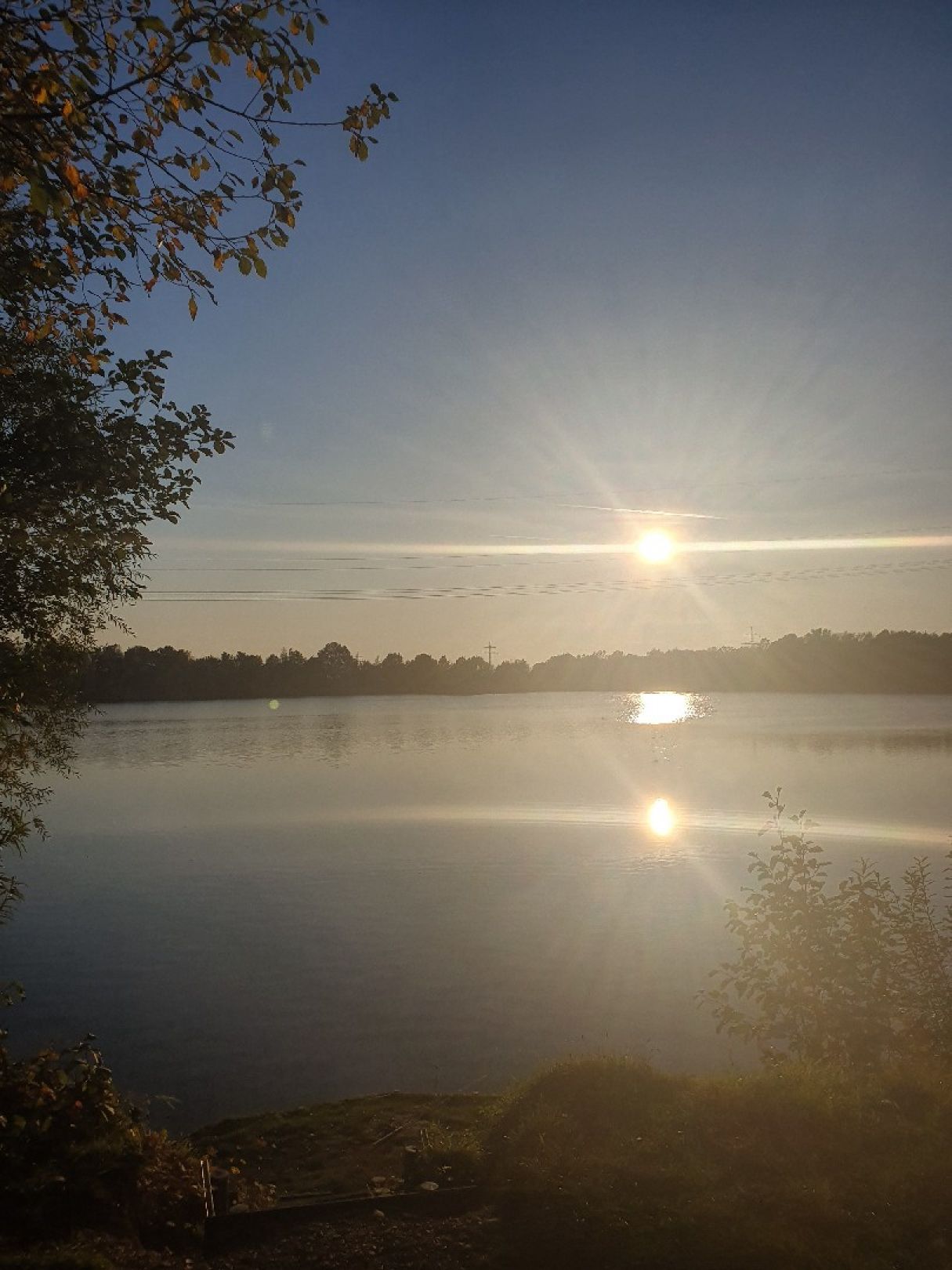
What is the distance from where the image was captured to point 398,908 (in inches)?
1101

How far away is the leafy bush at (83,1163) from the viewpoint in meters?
8.91

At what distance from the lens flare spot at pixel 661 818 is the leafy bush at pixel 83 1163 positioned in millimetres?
32018

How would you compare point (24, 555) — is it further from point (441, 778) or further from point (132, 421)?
point (441, 778)

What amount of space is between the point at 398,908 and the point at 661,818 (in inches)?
827

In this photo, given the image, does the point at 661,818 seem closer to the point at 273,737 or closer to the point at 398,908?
the point at 398,908

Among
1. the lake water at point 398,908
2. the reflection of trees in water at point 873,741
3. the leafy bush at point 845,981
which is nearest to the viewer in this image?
the leafy bush at point 845,981

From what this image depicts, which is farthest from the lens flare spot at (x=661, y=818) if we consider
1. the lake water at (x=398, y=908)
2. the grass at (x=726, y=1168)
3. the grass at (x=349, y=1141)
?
the grass at (x=726, y=1168)

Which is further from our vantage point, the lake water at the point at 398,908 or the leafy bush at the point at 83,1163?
the lake water at the point at 398,908

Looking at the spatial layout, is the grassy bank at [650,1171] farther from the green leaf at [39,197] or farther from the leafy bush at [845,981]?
the green leaf at [39,197]

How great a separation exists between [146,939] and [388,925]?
6.05 meters

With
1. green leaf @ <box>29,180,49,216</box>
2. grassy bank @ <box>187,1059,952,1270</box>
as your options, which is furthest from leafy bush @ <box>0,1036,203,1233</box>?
green leaf @ <box>29,180,49,216</box>

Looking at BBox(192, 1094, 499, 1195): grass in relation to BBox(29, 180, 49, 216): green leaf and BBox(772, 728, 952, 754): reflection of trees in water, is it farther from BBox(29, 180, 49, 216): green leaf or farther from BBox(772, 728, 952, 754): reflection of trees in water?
BBox(772, 728, 952, 754): reflection of trees in water

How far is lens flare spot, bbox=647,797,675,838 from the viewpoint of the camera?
138 ft

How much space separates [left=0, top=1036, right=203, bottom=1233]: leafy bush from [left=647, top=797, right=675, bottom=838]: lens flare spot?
32.0 meters
